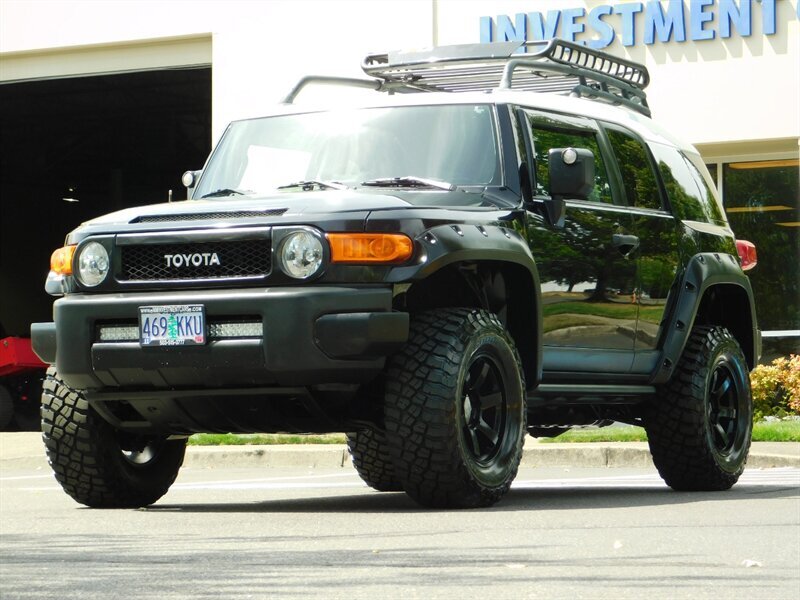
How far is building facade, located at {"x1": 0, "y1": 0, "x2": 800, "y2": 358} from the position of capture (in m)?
18.4

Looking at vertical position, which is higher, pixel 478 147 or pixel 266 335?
pixel 478 147

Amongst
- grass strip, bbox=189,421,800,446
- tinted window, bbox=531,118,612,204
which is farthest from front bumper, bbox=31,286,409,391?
grass strip, bbox=189,421,800,446

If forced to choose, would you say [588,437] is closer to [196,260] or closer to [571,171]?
[571,171]

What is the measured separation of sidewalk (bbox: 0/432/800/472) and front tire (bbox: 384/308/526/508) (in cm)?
480

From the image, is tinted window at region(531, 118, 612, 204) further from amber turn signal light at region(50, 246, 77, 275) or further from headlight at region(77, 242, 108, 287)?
amber turn signal light at region(50, 246, 77, 275)

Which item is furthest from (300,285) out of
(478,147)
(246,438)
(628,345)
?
(246,438)

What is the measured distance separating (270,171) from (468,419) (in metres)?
1.85

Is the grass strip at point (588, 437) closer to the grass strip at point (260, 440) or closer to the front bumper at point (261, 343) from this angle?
the grass strip at point (260, 440)

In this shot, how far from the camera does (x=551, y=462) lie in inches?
528

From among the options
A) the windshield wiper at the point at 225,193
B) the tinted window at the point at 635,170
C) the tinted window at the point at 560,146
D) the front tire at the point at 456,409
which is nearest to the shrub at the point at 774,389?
the tinted window at the point at 635,170

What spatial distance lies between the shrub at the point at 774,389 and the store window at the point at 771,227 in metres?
1.31

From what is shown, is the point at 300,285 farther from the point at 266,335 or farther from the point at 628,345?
the point at 628,345

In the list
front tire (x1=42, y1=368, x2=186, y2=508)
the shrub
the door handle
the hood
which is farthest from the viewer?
the shrub

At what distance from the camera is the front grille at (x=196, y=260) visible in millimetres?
7508
